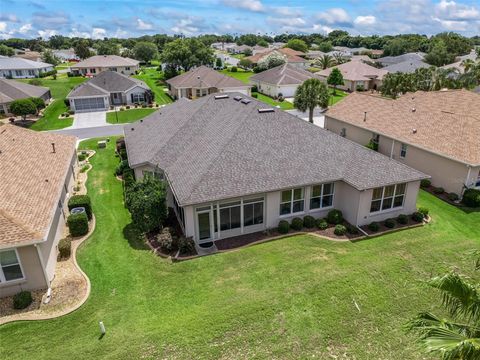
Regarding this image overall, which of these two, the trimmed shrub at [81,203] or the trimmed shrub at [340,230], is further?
the trimmed shrub at [81,203]

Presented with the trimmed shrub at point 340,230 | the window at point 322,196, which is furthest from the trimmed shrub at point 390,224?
the window at point 322,196

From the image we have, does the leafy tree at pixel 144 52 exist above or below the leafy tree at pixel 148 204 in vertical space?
above

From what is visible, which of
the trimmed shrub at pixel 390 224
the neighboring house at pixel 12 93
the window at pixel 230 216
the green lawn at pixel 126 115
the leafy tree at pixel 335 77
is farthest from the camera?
the leafy tree at pixel 335 77

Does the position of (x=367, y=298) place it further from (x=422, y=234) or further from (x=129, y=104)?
(x=129, y=104)

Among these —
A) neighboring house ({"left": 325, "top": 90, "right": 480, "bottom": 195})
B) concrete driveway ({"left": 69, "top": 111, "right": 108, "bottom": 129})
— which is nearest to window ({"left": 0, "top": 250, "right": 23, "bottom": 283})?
neighboring house ({"left": 325, "top": 90, "right": 480, "bottom": 195})

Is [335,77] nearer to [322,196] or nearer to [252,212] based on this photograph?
[322,196]

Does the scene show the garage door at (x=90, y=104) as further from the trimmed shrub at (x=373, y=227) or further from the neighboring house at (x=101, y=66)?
the trimmed shrub at (x=373, y=227)

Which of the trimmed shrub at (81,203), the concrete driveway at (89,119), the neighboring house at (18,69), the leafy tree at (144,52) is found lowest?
the concrete driveway at (89,119)

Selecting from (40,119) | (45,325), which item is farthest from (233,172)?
(40,119)
